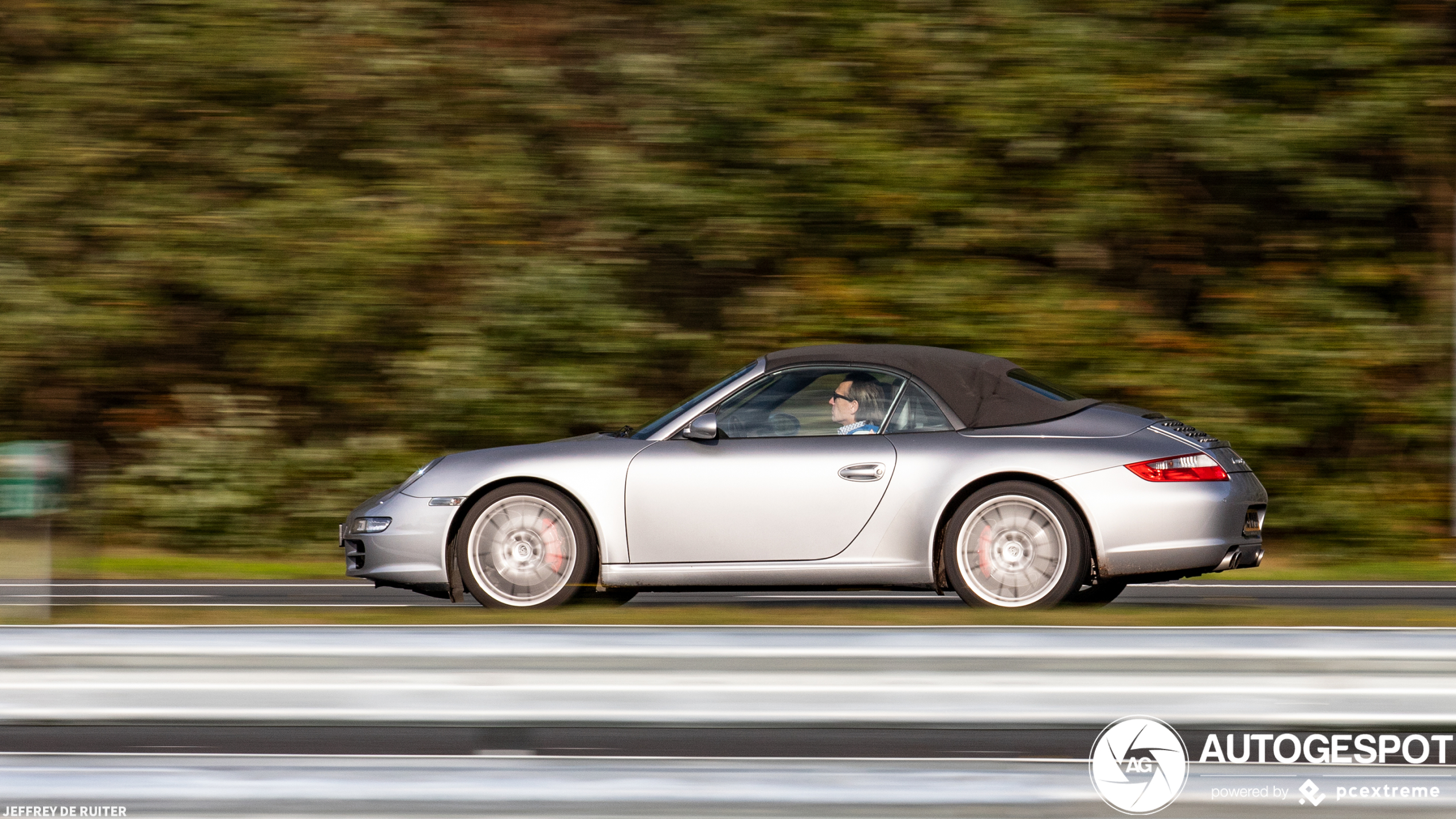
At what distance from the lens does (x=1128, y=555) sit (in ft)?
21.7

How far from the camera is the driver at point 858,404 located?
23.4 feet

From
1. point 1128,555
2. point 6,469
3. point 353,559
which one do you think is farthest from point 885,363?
point 6,469

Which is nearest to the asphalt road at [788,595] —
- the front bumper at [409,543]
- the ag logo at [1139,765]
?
the front bumper at [409,543]

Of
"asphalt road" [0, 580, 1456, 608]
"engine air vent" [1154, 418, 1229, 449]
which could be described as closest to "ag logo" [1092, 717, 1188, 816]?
"asphalt road" [0, 580, 1456, 608]

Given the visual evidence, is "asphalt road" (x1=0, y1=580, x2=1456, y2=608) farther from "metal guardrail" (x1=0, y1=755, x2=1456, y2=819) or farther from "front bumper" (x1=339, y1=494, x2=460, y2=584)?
"metal guardrail" (x1=0, y1=755, x2=1456, y2=819)

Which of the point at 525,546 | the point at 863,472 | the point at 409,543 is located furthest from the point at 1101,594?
the point at 409,543

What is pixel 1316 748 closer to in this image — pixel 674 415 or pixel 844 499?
pixel 844 499

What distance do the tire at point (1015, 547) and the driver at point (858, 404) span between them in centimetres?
62

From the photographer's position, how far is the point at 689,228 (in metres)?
13.6

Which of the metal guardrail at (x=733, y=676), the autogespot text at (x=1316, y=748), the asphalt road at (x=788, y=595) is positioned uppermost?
the metal guardrail at (x=733, y=676)

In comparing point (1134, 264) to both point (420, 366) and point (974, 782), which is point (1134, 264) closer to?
point (420, 366)

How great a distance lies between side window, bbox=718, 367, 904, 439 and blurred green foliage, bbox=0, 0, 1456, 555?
585cm

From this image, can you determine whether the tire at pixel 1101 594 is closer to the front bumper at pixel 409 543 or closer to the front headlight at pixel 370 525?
the front bumper at pixel 409 543

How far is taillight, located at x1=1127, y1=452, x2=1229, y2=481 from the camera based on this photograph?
6.66m
